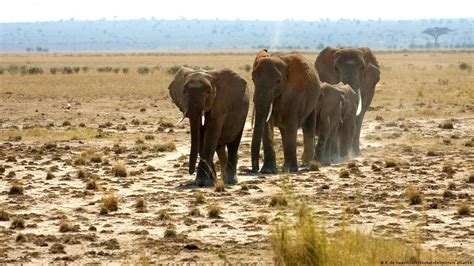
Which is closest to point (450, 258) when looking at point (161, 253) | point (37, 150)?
point (161, 253)

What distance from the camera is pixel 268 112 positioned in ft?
64.5

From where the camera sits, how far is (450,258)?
11688mm

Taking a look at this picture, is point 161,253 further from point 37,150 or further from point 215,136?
point 37,150

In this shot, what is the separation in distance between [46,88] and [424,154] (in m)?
30.3

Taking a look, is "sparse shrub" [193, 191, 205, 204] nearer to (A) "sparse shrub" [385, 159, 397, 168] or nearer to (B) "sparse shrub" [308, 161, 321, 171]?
(B) "sparse shrub" [308, 161, 321, 171]

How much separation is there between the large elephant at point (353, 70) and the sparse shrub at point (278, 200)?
952cm

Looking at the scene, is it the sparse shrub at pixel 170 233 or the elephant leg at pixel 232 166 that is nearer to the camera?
the sparse shrub at pixel 170 233

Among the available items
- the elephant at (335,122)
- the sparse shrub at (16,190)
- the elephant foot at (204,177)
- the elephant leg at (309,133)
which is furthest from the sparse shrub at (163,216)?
the elephant at (335,122)

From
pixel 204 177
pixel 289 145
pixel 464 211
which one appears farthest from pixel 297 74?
pixel 464 211

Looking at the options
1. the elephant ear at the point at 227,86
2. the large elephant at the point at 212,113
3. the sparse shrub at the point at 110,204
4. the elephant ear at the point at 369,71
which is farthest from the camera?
the elephant ear at the point at 369,71

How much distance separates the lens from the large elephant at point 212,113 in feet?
57.5

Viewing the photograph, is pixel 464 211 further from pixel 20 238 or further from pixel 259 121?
pixel 20 238

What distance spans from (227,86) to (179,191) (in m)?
2.01

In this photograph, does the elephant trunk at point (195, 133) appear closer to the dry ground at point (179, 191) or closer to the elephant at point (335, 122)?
the dry ground at point (179, 191)
